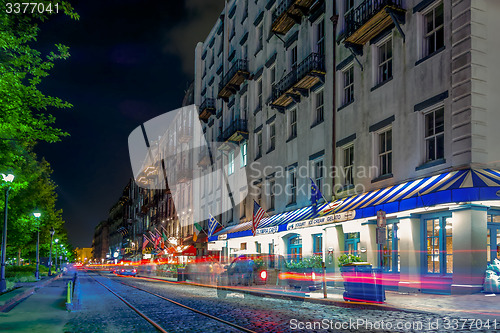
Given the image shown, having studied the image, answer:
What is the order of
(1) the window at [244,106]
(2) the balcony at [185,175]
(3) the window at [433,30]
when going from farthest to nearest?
(2) the balcony at [185,175]
(1) the window at [244,106]
(3) the window at [433,30]

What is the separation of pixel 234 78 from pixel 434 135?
25.6 metres

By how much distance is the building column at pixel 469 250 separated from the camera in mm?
16422

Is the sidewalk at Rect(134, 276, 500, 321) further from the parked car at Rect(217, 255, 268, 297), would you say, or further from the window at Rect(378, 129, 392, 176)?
the parked car at Rect(217, 255, 268, 297)

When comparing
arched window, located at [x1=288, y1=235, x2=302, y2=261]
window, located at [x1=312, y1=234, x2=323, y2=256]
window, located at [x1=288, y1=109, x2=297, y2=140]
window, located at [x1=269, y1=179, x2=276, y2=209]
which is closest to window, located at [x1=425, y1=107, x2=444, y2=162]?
window, located at [x1=312, y1=234, x2=323, y2=256]

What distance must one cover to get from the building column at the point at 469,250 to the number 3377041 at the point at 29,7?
47.3 feet

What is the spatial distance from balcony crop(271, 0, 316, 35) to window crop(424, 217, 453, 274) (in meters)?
16.4

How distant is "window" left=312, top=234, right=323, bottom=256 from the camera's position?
1106 inches

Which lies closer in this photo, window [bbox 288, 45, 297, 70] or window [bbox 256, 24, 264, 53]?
window [bbox 288, 45, 297, 70]

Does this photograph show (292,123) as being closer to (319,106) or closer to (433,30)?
(319,106)

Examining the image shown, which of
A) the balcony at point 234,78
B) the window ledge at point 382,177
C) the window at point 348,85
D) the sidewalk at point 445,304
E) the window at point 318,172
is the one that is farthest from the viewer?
the balcony at point 234,78

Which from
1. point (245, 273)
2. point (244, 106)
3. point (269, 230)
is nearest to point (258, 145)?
point (244, 106)

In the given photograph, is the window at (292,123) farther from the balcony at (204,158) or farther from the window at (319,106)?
the balcony at (204,158)

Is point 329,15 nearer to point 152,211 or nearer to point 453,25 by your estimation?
point 453,25

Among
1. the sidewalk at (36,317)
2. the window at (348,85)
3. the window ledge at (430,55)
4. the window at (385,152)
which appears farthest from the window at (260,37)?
the sidewalk at (36,317)
